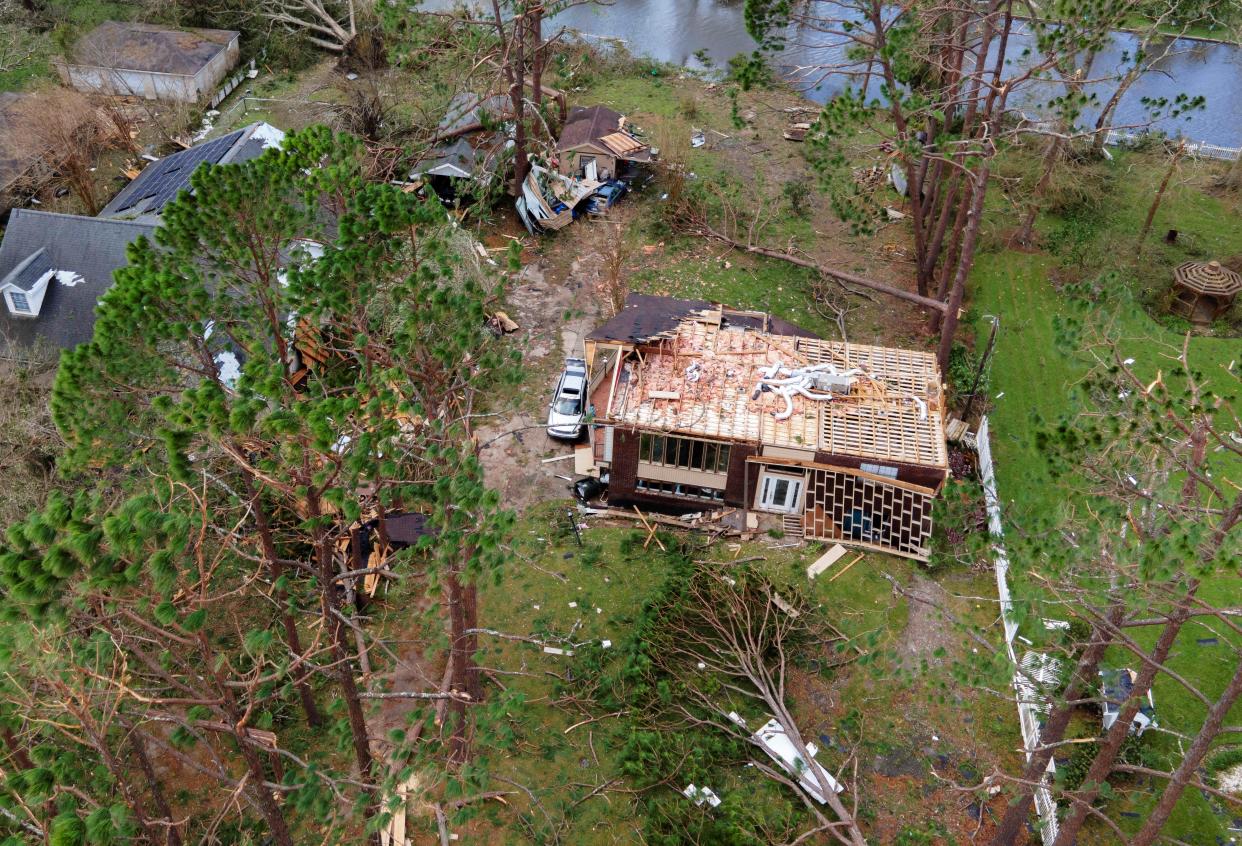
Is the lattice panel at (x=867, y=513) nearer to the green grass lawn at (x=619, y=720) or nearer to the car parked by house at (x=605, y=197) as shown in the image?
the green grass lawn at (x=619, y=720)

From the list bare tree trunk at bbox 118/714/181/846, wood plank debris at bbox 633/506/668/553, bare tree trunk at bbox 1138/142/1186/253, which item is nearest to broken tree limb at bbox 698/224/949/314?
bare tree trunk at bbox 1138/142/1186/253

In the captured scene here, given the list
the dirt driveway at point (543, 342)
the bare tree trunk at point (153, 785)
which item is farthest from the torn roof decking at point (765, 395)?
the bare tree trunk at point (153, 785)

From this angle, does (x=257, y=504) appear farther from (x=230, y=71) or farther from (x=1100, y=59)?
(x=1100, y=59)

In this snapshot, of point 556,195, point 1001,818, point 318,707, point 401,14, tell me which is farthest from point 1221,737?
point 401,14

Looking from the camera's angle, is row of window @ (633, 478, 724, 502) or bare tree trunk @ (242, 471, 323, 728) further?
row of window @ (633, 478, 724, 502)

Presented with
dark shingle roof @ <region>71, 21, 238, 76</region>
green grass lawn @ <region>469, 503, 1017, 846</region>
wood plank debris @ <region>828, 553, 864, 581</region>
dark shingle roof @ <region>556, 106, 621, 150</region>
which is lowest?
green grass lawn @ <region>469, 503, 1017, 846</region>

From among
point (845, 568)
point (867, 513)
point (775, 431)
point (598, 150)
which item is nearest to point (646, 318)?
point (775, 431)

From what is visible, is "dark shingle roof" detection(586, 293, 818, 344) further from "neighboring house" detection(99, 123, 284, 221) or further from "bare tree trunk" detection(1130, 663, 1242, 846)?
"bare tree trunk" detection(1130, 663, 1242, 846)
